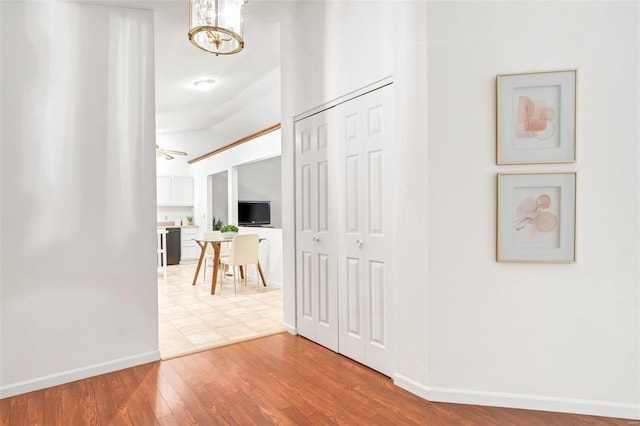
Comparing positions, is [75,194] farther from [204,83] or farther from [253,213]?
[253,213]

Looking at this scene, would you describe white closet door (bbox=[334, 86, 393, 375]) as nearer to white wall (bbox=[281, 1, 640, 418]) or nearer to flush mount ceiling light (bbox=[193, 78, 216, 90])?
white wall (bbox=[281, 1, 640, 418])

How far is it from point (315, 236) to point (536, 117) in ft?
6.15

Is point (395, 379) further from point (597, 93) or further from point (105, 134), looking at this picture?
point (105, 134)

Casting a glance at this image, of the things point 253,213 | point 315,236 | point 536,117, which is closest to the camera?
point 536,117

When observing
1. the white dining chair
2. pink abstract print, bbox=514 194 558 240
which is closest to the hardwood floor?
pink abstract print, bbox=514 194 558 240

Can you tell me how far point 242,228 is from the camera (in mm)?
6621

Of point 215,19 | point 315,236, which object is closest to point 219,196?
point 315,236

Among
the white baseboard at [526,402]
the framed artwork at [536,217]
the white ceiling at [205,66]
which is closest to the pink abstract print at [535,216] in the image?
the framed artwork at [536,217]

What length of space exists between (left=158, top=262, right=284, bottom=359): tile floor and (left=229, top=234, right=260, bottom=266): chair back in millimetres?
471

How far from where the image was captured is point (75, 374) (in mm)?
2732

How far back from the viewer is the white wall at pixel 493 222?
2.10 metres

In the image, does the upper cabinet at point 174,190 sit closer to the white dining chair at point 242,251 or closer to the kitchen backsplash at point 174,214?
the kitchen backsplash at point 174,214

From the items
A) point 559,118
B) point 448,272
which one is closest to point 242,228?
point 448,272

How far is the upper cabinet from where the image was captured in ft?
29.6
